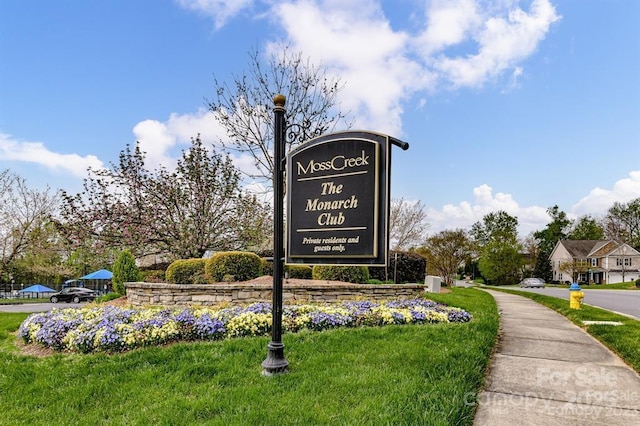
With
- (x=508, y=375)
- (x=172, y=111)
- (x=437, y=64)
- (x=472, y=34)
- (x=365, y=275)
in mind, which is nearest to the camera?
(x=508, y=375)

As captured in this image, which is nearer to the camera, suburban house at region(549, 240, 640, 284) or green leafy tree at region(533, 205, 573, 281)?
suburban house at region(549, 240, 640, 284)

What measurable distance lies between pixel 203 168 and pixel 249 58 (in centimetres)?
412

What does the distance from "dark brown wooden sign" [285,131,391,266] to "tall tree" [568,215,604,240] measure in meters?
71.0

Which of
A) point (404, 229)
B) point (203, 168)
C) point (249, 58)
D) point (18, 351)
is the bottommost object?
point (18, 351)

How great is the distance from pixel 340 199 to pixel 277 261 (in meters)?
0.92

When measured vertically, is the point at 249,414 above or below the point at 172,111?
below

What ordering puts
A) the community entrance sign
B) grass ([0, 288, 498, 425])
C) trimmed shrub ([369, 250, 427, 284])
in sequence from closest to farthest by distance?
grass ([0, 288, 498, 425]), the community entrance sign, trimmed shrub ([369, 250, 427, 284])

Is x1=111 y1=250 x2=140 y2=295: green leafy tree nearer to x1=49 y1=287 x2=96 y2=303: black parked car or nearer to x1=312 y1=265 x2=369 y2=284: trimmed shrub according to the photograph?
x1=312 y1=265 x2=369 y2=284: trimmed shrub

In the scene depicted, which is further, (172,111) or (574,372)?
(172,111)

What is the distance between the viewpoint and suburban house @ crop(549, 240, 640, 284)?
157 ft

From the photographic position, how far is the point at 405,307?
753 centimetres

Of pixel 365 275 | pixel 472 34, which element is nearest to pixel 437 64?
pixel 472 34

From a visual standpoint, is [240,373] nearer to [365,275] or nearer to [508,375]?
[508,375]

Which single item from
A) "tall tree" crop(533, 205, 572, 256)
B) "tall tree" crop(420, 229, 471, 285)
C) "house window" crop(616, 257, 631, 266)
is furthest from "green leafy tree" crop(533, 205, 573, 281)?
"tall tree" crop(420, 229, 471, 285)
